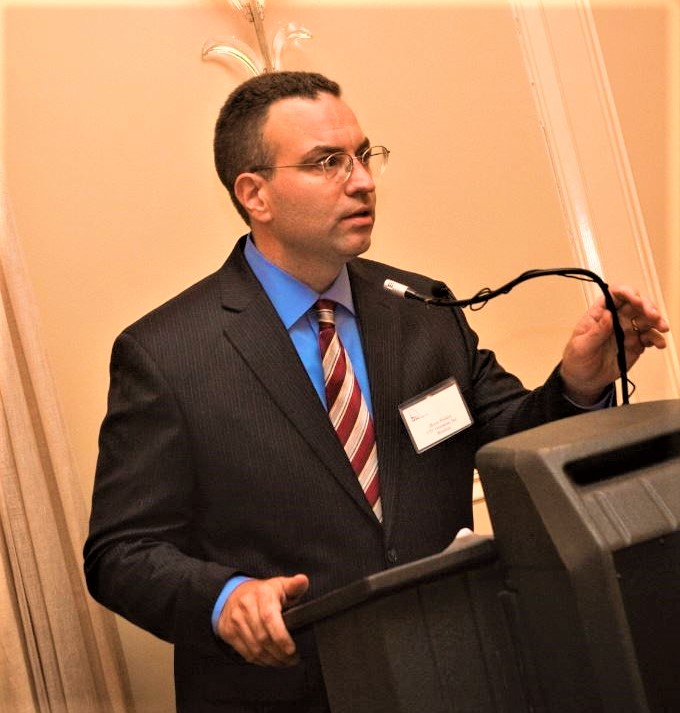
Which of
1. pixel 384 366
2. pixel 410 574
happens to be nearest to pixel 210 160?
pixel 384 366

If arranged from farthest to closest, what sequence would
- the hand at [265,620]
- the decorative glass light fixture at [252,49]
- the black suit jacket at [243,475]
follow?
the decorative glass light fixture at [252,49] < the black suit jacket at [243,475] < the hand at [265,620]

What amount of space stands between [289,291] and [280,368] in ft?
0.61

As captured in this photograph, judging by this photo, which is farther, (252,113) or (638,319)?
(252,113)

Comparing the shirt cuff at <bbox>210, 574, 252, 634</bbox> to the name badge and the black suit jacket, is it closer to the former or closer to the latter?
the black suit jacket

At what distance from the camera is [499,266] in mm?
3238

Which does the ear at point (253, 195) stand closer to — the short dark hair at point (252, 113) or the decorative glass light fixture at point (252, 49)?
the short dark hair at point (252, 113)

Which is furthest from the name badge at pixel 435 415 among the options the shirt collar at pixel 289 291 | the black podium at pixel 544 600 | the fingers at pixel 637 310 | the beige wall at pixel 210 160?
the beige wall at pixel 210 160

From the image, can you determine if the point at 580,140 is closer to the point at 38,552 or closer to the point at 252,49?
the point at 252,49

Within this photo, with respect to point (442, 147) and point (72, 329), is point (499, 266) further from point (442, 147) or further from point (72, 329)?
point (72, 329)

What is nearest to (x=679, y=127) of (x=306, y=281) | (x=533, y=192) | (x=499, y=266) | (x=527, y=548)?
(x=533, y=192)

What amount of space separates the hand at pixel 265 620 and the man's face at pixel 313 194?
74cm

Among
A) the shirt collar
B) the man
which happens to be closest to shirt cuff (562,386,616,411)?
the man

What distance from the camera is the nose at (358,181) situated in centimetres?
201

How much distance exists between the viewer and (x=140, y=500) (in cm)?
183
